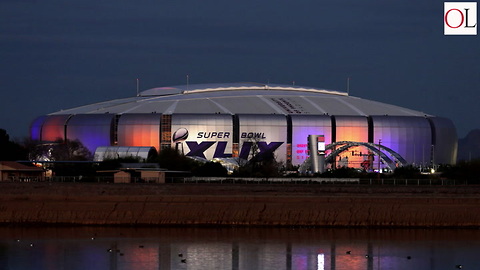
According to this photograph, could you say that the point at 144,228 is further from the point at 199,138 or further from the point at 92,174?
the point at 199,138

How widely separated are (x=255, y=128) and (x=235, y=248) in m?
65.8

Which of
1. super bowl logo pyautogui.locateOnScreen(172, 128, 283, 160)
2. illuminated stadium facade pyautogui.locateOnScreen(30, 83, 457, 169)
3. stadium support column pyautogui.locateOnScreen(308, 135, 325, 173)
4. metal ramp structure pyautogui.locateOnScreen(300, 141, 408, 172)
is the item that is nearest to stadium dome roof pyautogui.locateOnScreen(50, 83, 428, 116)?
illuminated stadium facade pyautogui.locateOnScreen(30, 83, 457, 169)

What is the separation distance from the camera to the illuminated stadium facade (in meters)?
112

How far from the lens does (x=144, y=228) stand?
54.8 metres

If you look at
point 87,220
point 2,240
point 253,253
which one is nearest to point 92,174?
point 87,220

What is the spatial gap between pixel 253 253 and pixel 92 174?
29473mm

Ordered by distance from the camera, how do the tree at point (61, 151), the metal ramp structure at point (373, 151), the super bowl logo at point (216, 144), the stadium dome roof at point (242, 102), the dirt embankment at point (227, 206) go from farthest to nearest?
the stadium dome roof at point (242, 102)
the super bowl logo at point (216, 144)
the tree at point (61, 151)
the metal ramp structure at point (373, 151)
the dirt embankment at point (227, 206)

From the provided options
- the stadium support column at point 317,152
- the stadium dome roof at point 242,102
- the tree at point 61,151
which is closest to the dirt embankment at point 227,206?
the stadium support column at point 317,152

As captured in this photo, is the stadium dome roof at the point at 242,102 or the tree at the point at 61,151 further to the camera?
the stadium dome roof at the point at 242,102

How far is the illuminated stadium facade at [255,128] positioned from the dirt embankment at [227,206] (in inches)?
1898

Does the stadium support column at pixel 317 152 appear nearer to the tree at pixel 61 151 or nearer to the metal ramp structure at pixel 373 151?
the metal ramp structure at pixel 373 151

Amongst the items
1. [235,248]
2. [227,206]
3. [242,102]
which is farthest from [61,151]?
[235,248]

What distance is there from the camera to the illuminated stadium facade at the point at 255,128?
367 ft

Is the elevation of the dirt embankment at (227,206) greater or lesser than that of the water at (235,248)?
greater
